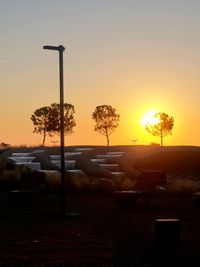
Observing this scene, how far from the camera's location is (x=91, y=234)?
1487 cm

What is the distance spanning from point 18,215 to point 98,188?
34.5ft

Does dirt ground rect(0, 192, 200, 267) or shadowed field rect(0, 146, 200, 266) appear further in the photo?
shadowed field rect(0, 146, 200, 266)

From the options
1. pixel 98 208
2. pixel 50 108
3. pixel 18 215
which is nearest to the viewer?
pixel 18 215

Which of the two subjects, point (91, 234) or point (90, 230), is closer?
point (91, 234)

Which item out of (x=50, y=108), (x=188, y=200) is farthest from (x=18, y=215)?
(x=50, y=108)

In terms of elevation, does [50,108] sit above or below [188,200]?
above

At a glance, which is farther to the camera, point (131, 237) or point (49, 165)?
point (49, 165)

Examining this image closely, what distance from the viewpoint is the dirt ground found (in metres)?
11.6

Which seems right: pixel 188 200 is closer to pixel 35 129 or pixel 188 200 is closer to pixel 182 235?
pixel 182 235

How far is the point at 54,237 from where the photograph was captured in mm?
14484

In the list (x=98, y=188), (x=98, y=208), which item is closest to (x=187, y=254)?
(x=98, y=208)

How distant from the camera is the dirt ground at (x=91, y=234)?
11641mm

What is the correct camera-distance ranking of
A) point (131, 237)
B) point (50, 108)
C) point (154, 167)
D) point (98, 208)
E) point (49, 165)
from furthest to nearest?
point (50, 108), point (154, 167), point (49, 165), point (98, 208), point (131, 237)

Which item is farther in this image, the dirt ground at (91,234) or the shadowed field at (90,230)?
the shadowed field at (90,230)
